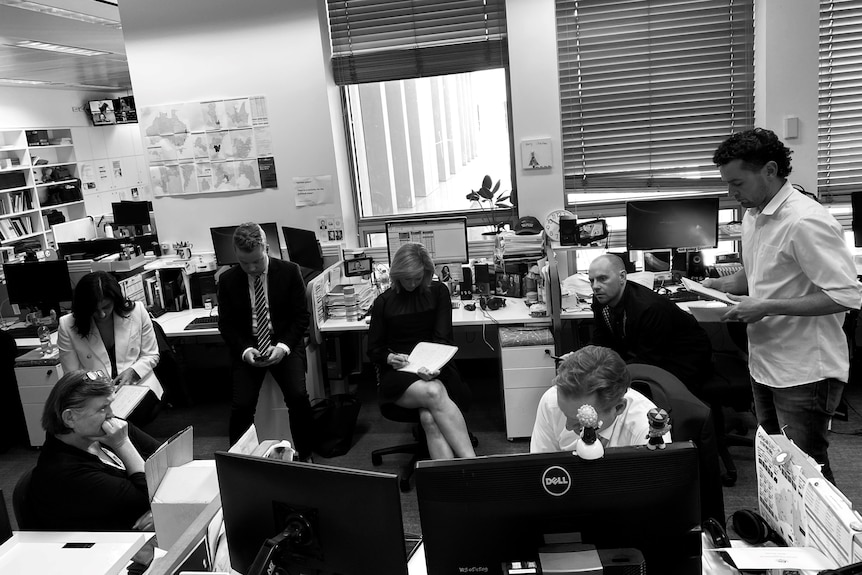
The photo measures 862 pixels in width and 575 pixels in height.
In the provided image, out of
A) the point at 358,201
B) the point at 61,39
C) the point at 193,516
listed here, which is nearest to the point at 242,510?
the point at 193,516

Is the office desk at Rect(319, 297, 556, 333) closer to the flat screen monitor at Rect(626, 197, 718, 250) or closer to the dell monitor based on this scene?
the dell monitor

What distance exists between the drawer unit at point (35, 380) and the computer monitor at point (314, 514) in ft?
10.5

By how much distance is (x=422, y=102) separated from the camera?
5438 mm

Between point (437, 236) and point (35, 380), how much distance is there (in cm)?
271

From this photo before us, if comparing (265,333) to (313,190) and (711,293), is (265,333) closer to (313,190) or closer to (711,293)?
(313,190)

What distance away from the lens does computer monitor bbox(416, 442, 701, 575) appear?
133 cm

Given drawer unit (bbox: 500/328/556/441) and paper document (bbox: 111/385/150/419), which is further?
drawer unit (bbox: 500/328/556/441)

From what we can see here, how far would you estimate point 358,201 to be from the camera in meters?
5.45

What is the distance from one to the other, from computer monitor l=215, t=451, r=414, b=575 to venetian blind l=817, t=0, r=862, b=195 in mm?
4430

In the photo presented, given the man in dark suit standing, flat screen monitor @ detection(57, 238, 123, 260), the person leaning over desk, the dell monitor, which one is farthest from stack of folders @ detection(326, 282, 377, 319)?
flat screen monitor @ detection(57, 238, 123, 260)

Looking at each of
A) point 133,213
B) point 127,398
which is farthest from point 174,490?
point 133,213

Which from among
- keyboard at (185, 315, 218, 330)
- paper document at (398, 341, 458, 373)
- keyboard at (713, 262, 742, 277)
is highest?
keyboard at (713, 262, 742, 277)

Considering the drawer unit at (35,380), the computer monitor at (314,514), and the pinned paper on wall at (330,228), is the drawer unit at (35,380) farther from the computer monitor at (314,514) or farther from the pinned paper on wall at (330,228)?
the computer monitor at (314,514)

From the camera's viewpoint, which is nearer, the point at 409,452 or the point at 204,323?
the point at 409,452
